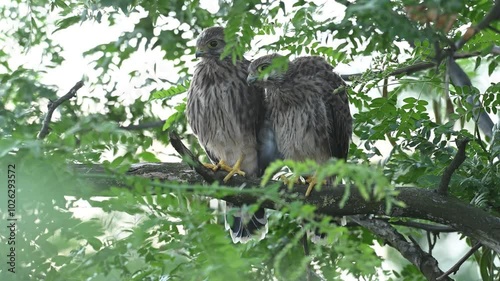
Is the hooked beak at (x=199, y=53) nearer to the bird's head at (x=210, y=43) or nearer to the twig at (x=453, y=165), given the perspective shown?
the bird's head at (x=210, y=43)

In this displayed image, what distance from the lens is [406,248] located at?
3670 mm

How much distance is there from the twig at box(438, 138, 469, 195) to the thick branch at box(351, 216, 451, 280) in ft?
1.67

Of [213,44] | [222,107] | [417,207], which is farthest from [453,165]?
[213,44]

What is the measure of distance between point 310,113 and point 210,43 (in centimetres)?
61

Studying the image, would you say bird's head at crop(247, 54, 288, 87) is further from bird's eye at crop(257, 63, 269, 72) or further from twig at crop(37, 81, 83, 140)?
twig at crop(37, 81, 83, 140)

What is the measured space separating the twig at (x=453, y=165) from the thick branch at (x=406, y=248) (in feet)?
1.67

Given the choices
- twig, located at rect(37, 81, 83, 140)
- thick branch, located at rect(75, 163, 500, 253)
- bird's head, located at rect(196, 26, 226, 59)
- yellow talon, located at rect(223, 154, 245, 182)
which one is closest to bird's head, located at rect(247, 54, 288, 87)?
bird's head, located at rect(196, 26, 226, 59)

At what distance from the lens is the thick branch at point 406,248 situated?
3571 mm

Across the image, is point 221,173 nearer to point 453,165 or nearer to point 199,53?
point 199,53

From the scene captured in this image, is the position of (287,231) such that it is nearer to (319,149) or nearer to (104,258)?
(319,149)

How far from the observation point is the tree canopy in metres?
2.13

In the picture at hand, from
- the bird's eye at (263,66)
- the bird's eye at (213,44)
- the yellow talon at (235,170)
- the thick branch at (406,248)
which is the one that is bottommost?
the thick branch at (406,248)

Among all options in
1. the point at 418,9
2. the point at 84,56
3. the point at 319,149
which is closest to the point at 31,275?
the point at 418,9

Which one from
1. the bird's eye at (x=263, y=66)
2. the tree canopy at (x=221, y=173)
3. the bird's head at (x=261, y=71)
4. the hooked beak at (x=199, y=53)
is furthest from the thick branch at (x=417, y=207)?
Answer: the hooked beak at (x=199, y=53)
